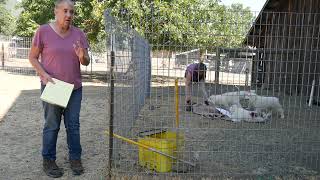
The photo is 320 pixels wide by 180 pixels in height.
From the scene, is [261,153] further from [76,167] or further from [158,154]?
[76,167]

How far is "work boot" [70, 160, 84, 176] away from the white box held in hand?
76 cm

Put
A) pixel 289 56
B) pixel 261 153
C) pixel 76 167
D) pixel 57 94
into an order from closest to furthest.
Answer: pixel 57 94, pixel 76 167, pixel 261 153, pixel 289 56

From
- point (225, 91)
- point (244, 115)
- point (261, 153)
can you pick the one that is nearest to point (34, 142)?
point (225, 91)

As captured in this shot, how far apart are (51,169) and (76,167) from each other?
0.29m

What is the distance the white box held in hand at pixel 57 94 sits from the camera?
15.1ft

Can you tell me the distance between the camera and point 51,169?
4859mm

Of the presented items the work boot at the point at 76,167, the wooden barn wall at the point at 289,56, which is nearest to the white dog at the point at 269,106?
the wooden barn wall at the point at 289,56

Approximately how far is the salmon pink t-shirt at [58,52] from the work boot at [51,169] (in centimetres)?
100

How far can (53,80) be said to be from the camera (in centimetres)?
467

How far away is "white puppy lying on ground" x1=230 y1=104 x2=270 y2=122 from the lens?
742cm

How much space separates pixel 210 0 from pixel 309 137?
636 inches

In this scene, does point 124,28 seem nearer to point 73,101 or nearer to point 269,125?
point 73,101

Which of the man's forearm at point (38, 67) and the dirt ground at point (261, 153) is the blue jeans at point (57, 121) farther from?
the dirt ground at point (261, 153)

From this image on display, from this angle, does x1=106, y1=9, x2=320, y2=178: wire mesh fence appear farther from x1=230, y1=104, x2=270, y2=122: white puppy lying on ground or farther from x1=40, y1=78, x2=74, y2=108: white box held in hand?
x1=230, y1=104, x2=270, y2=122: white puppy lying on ground
